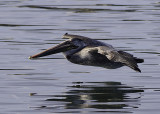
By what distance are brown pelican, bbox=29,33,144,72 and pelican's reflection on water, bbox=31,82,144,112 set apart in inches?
22.4

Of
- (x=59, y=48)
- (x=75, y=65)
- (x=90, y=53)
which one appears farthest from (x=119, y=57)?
(x=75, y=65)

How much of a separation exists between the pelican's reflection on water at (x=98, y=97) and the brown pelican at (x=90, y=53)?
22.4 inches

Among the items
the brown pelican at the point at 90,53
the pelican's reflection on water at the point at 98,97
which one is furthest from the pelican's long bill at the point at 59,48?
the pelican's reflection on water at the point at 98,97

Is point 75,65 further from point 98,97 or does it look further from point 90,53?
point 98,97

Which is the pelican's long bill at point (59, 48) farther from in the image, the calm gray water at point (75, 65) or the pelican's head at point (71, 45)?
the calm gray water at point (75, 65)

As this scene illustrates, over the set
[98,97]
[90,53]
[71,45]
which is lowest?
[98,97]

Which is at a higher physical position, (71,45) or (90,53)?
(71,45)

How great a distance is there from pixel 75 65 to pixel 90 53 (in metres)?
1.78

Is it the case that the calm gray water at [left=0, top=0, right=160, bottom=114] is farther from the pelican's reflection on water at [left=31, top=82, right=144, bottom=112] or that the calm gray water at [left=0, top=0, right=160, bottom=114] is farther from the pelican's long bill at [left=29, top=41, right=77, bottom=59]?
the pelican's long bill at [left=29, top=41, right=77, bottom=59]

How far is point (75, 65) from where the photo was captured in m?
15.9

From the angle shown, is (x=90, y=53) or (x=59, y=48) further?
(x=59, y=48)

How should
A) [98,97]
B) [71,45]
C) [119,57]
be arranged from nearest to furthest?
[98,97], [119,57], [71,45]

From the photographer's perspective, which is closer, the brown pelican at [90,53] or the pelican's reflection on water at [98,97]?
the pelican's reflection on water at [98,97]

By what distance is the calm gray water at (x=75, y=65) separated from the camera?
11852 millimetres
